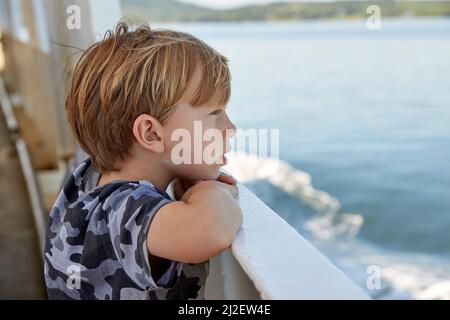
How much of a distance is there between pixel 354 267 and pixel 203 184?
430cm

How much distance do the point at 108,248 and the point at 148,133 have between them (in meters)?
0.17

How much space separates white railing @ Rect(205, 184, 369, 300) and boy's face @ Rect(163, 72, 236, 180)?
7cm

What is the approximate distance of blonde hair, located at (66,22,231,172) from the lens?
0.85 meters

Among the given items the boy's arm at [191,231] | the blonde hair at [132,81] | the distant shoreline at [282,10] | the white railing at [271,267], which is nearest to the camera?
the white railing at [271,267]

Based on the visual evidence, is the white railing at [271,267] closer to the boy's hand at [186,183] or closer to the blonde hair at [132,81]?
the boy's hand at [186,183]

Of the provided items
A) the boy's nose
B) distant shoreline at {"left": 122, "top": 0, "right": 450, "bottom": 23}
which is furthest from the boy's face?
distant shoreline at {"left": 122, "top": 0, "right": 450, "bottom": 23}

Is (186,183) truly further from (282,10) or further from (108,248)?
(282,10)

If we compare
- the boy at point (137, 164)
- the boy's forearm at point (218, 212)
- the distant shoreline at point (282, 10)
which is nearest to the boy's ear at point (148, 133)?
the boy at point (137, 164)

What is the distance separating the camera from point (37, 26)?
377cm

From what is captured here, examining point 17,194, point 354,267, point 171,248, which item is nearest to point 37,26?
point 17,194

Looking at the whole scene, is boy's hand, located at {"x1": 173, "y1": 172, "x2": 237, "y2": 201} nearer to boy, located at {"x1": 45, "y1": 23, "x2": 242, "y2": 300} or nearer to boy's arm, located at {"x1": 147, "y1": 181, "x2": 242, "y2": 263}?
boy, located at {"x1": 45, "y1": 23, "x2": 242, "y2": 300}

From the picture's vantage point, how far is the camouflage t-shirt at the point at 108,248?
0.79 metres

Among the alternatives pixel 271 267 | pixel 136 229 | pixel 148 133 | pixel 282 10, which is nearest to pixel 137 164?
pixel 148 133
